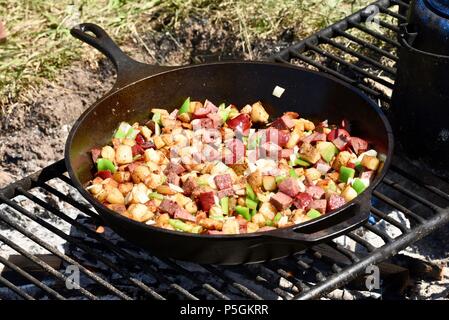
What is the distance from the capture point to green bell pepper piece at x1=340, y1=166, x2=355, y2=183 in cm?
280

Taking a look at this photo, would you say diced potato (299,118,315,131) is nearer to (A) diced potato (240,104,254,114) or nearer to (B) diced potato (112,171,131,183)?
(A) diced potato (240,104,254,114)

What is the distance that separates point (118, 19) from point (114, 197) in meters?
1.66

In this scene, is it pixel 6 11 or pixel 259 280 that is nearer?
pixel 259 280

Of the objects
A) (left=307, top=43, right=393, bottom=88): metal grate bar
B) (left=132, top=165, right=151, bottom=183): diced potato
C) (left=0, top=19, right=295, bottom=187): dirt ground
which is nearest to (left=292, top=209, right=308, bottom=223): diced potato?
(left=132, top=165, right=151, bottom=183): diced potato

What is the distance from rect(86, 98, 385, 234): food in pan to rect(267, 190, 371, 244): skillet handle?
7.1 inches

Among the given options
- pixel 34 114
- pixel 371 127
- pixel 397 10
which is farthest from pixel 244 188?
pixel 397 10

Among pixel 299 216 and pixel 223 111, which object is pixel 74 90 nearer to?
pixel 223 111

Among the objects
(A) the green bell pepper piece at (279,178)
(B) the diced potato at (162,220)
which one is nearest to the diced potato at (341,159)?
(A) the green bell pepper piece at (279,178)

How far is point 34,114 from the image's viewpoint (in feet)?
12.4
